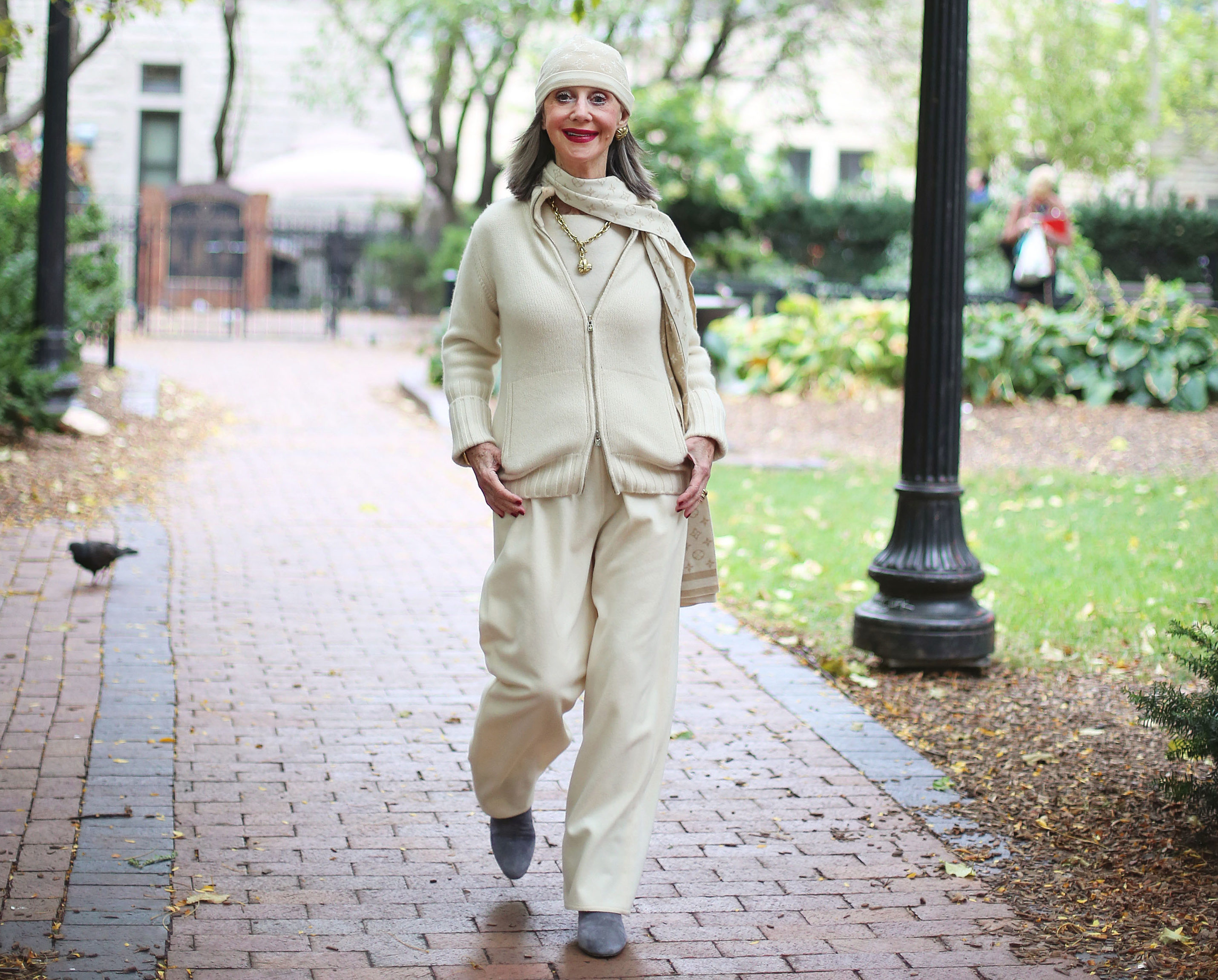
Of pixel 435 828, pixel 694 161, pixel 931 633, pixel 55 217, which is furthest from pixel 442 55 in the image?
pixel 435 828

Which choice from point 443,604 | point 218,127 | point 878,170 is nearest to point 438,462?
point 443,604

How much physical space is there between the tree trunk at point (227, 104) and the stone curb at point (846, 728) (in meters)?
18.8

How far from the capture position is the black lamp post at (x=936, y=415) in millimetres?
5449

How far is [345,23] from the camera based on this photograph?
859 inches

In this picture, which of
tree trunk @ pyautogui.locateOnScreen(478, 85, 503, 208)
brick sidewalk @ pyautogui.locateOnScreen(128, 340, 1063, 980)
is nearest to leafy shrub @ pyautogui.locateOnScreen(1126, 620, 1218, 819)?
brick sidewalk @ pyautogui.locateOnScreen(128, 340, 1063, 980)

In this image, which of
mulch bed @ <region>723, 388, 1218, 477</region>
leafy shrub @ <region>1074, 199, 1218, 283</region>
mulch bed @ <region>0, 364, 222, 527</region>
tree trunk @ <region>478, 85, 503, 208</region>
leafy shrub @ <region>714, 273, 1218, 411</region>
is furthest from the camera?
leafy shrub @ <region>1074, 199, 1218, 283</region>

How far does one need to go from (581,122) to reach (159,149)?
86.4ft

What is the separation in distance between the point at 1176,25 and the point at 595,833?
1230 inches

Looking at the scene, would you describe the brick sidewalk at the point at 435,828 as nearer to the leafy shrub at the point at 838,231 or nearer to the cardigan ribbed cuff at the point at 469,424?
the cardigan ribbed cuff at the point at 469,424

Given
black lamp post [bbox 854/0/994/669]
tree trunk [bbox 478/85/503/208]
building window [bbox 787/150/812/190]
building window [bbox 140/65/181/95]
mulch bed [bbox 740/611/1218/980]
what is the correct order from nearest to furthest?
mulch bed [bbox 740/611/1218/980] < black lamp post [bbox 854/0/994/669] < tree trunk [bbox 478/85/503/208] < building window [bbox 140/65/181/95] < building window [bbox 787/150/812/190]

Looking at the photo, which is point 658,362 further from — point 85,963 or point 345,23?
point 345,23

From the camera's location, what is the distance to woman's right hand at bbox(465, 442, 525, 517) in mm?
3172

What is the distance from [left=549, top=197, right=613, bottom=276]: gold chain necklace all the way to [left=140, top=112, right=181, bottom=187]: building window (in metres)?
25.9

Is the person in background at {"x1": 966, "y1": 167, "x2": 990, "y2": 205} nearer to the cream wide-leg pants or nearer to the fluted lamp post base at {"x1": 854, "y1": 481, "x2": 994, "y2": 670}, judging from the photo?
the fluted lamp post base at {"x1": 854, "y1": 481, "x2": 994, "y2": 670}
